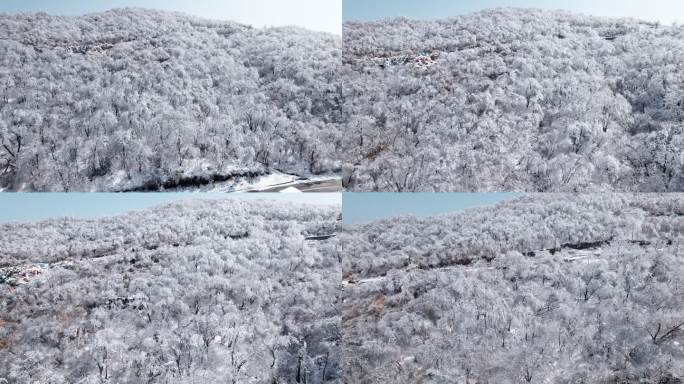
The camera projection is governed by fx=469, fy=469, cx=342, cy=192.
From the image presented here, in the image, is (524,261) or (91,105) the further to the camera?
(524,261)

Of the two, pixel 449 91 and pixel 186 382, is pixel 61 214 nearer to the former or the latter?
pixel 186 382

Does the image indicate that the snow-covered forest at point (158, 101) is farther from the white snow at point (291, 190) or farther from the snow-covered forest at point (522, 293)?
the snow-covered forest at point (522, 293)

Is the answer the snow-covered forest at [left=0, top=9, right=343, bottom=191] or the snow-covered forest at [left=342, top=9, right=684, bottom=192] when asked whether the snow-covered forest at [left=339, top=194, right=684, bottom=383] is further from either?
the snow-covered forest at [left=0, top=9, right=343, bottom=191]

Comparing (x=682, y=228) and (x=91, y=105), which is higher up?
(x=91, y=105)

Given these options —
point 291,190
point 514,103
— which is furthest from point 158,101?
point 514,103

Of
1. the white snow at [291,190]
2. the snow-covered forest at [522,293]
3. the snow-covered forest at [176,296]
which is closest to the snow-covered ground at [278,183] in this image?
the white snow at [291,190]

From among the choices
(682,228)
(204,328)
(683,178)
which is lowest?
(204,328)

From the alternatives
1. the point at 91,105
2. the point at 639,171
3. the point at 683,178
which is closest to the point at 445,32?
the point at 639,171

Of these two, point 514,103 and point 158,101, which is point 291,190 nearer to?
point 158,101
